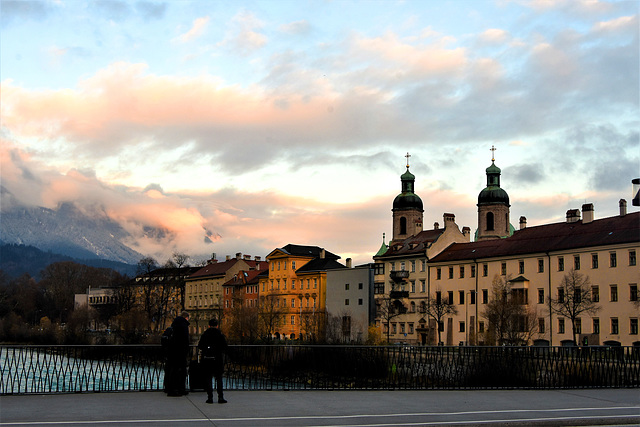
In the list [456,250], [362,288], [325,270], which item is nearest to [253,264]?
[325,270]

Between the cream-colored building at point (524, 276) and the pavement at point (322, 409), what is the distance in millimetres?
51536

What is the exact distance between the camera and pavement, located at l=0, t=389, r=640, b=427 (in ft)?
47.4

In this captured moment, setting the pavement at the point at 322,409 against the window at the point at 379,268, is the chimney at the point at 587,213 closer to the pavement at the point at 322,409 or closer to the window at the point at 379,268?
the window at the point at 379,268

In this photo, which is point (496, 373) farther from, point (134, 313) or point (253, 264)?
point (253, 264)

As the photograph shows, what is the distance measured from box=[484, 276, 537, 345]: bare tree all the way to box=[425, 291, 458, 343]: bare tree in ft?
26.8

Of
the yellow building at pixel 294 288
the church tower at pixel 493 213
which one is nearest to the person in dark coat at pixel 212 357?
the yellow building at pixel 294 288

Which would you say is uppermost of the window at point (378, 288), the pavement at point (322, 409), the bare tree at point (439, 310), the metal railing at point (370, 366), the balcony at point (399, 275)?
the balcony at point (399, 275)

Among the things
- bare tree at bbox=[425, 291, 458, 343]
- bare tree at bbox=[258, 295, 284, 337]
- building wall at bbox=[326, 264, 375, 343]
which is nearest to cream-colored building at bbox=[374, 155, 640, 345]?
bare tree at bbox=[425, 291, 458, 343]

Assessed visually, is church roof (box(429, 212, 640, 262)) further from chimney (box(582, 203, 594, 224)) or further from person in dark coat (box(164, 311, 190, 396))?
person in dark coat (box(164, 311, 190, 396))

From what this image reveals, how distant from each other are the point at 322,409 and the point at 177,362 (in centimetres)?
405

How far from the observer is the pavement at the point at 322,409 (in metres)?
14.4

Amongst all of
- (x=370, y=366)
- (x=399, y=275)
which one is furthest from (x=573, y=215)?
(x=370, y=366)

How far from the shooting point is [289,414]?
15336 mm

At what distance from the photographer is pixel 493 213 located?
416 feet
